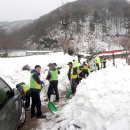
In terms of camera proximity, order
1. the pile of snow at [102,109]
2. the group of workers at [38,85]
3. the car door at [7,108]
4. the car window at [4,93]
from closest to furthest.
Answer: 1. the car door at [7,108]
2. the car window at [4,93]
3. the pile of snow at [102,109]
4. the group of workers at [38,85]

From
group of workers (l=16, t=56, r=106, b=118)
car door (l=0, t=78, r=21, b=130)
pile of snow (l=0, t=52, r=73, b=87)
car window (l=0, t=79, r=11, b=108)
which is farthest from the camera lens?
pile of snow (l=0, t=52, r=73, b=87)

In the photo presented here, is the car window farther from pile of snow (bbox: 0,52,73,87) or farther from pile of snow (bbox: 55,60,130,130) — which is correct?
pile of snow (bbox: 0,52,73,87)

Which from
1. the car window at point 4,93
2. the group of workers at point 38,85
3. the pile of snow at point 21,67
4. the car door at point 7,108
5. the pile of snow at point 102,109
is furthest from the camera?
the pile of snow at point 21,67

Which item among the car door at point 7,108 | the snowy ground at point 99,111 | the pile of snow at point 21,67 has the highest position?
the car door at point 7,108

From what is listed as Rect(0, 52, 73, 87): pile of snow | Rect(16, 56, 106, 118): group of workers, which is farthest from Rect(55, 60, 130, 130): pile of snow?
Rect(0, 52, 73, 87): pile of snow

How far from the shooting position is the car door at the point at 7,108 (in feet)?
17.7

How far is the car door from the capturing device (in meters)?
5.39

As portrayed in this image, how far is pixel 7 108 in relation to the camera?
236 inches

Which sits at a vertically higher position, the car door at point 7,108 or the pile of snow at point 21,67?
the car door at point 7,108

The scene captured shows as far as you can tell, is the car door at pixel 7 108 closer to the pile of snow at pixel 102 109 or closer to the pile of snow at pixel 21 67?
the pile of snow at pixel 102 109

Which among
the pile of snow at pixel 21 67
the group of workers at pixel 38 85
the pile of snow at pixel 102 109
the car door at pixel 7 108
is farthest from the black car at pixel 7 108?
the pile of snow at pixel 21 67

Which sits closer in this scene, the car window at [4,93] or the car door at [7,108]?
the car door at [7,108]

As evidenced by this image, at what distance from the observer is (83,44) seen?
7450 centimetres

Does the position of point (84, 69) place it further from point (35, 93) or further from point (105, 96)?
point (105, 96)
